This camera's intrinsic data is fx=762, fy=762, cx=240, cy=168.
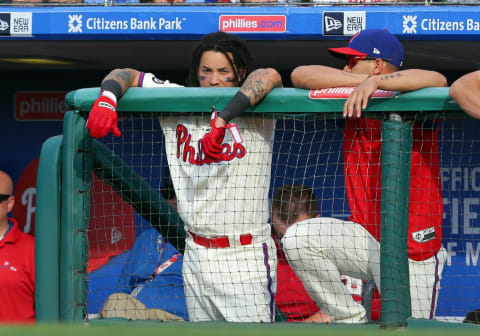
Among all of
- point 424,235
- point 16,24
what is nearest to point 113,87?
point 424,235

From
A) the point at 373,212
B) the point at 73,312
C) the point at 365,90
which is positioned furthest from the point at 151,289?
the point at 365,90

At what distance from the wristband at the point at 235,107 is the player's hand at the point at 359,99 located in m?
0.35

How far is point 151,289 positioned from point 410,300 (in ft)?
6.66

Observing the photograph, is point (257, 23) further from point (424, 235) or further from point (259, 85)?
point (424, 235)

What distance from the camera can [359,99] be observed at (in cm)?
260

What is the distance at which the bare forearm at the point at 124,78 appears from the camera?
279cm

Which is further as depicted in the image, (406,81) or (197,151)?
(197,151)

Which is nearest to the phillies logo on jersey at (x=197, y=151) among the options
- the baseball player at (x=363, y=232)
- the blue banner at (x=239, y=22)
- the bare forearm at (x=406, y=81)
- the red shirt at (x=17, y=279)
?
the baseball player at (x=363, y=232)

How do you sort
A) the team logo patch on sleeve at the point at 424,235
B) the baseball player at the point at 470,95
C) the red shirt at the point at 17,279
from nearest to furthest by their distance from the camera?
the baseball player at the point at 470,95 < the team logo patch on sleeve at the point at 424,235 < the red shirt at the point at 17,279

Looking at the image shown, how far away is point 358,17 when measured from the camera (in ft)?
14.1

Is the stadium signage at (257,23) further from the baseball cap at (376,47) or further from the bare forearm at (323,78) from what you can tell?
the bare forearm at (323,78)

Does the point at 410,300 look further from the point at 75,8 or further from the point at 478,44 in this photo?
the point at 75,8

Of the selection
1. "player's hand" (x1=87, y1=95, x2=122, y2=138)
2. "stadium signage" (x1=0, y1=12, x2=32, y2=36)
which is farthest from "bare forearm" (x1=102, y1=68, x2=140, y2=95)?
"stadium signage" (x1=0, y1=12, x2=32, y2=36)

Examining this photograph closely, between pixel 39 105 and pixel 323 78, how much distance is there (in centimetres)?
318
